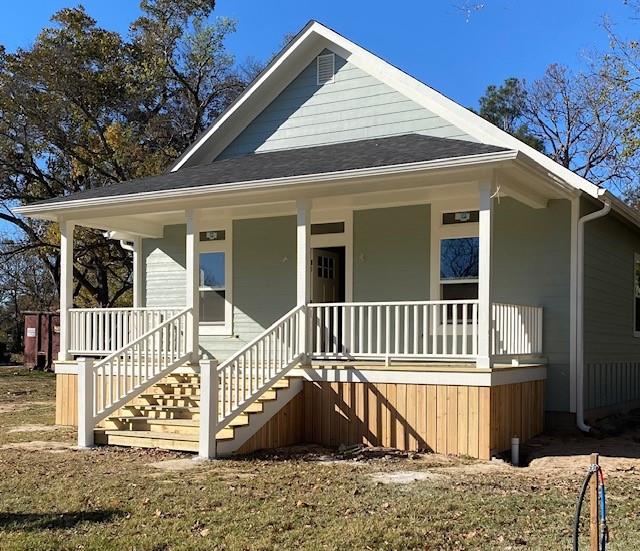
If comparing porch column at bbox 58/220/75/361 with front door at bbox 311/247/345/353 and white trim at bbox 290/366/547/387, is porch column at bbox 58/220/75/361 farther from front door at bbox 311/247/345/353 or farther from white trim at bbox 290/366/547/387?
white trim at bbox 290/366/547/387

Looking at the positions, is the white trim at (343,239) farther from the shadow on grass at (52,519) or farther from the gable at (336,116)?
the shadow on grass at (52,519)

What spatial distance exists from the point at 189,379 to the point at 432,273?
167 inches

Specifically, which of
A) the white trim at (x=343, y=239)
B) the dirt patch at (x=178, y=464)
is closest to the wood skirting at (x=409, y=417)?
the dirt patch at (x=178, y=464)

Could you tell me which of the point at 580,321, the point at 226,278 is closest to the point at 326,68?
the point at 226,278

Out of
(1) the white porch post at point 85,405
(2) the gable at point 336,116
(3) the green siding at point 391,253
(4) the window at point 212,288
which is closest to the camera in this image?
(1) the white porch post at point 85,405

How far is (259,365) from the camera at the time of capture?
10641mm

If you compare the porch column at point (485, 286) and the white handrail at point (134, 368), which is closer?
the porch column at point (485, 286)

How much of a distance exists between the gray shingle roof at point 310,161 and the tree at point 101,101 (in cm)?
1333

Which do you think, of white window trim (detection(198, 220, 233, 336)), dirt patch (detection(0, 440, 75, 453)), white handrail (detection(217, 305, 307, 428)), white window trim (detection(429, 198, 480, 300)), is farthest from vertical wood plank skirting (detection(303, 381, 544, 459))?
white window trim (detection(198, 220, 233, 336))

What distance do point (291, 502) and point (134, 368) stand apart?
5.04 metres

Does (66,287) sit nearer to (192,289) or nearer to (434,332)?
(192,289)

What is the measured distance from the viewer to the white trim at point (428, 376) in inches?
380

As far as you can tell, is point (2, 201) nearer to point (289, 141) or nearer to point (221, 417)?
point (289, 141)

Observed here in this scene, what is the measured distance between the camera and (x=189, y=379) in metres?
12.1
